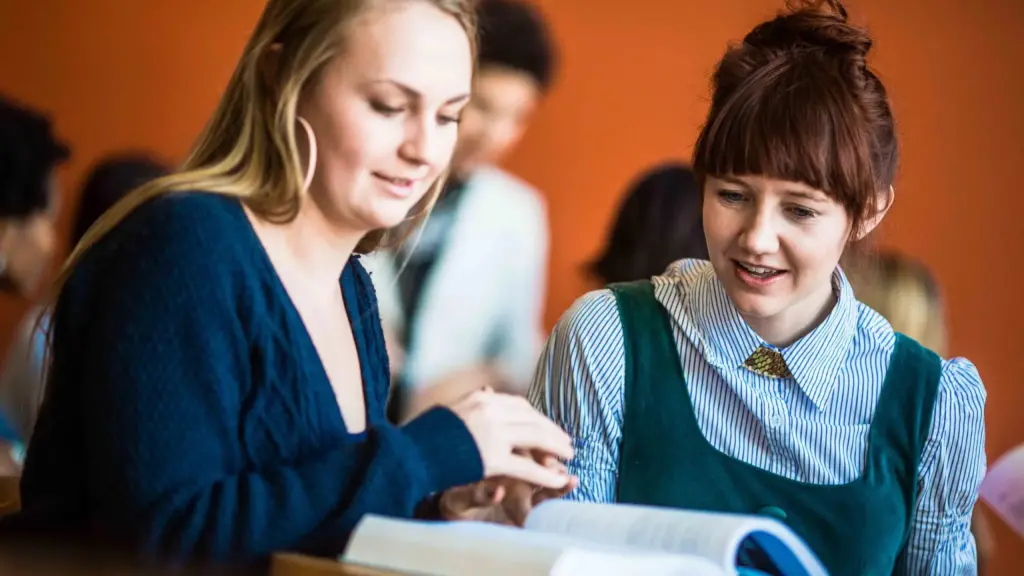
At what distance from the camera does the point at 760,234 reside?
2.57ft

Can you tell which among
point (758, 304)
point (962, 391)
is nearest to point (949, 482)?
point (962, 391)

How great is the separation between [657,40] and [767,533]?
4.20 ft

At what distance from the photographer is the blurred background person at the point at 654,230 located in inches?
51.3

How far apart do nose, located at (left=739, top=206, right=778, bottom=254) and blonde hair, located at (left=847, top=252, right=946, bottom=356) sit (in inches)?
20.2

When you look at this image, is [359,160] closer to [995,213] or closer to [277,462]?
[277,462]

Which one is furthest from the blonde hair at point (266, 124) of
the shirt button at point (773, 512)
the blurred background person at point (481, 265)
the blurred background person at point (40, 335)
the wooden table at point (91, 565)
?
the blurred background person at point (481, 265)

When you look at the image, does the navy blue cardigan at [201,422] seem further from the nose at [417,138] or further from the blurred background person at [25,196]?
the blurred background person at [25,196]

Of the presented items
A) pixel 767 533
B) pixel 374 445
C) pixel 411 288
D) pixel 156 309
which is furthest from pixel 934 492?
pixel 411 288

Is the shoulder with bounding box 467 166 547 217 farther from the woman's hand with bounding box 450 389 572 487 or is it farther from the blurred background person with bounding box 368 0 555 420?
the woman's hand with bounding box 450 389 572 487

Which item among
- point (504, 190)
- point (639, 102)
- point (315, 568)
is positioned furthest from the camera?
point (639, 102)

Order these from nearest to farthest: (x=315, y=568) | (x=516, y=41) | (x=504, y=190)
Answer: (x=315, y=568) → (x=516, y=41) → (x=504, y=190)

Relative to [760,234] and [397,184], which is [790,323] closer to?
[760,234]

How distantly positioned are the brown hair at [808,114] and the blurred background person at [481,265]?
702 millimetres

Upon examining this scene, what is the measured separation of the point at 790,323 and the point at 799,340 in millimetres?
16
